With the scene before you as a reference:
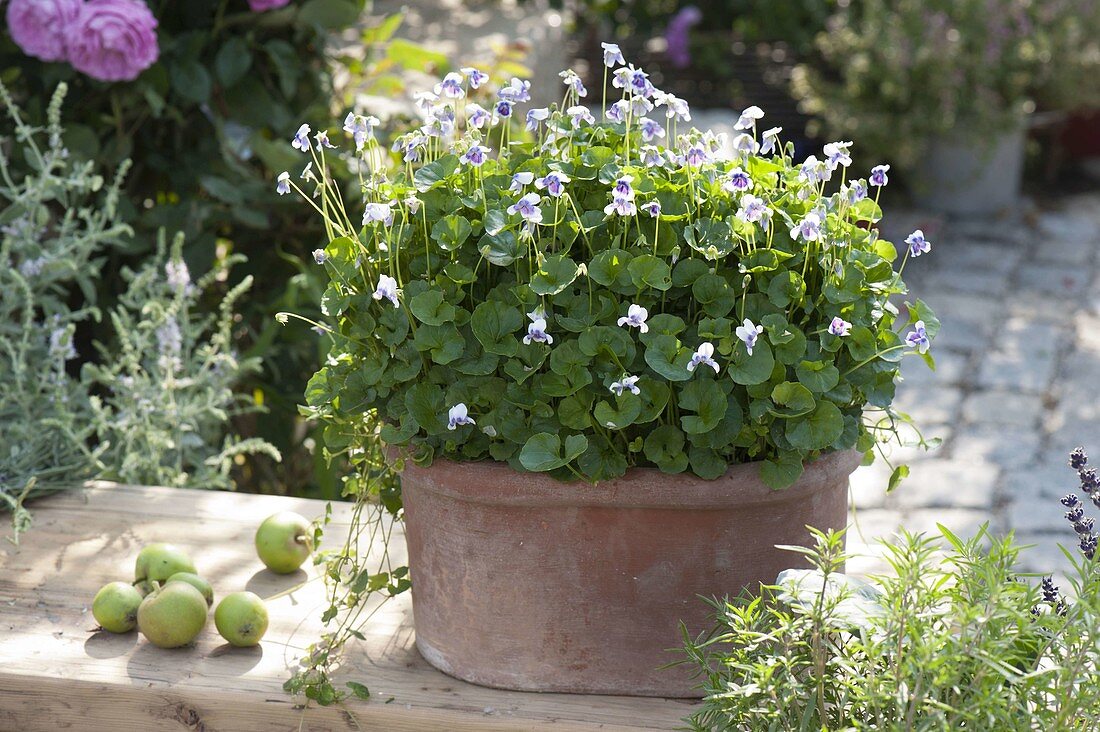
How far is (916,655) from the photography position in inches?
39.0

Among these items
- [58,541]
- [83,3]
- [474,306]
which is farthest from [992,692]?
[83,3]

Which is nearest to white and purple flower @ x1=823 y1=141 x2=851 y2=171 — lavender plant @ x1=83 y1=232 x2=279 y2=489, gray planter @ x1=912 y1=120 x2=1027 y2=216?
lavender plant @ x1=83 y1=232 x2=279 y2=489

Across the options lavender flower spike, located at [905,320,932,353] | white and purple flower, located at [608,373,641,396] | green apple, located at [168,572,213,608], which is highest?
lavender flower spike, located at [905,320,932,353]

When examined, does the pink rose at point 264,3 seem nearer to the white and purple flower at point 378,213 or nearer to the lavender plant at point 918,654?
the white and purple flower at point 378,213

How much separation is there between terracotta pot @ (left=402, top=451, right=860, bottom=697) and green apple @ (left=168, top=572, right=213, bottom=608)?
0.32 m

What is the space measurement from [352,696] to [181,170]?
151 cm

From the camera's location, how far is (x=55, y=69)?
7.50 feet

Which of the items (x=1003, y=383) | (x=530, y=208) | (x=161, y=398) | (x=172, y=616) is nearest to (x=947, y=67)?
(x=1003, y=383)

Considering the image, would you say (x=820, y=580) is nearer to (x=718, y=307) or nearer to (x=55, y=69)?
(x=718, y=307)

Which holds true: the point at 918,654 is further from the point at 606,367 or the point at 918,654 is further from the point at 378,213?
the point at 378,213

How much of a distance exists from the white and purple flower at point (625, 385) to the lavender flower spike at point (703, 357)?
0.05 metres

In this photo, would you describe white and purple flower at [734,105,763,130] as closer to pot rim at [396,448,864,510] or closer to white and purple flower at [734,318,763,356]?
white and purple flower at [734,318,763,356]

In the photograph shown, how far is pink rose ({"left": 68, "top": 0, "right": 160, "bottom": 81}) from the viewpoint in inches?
83.8

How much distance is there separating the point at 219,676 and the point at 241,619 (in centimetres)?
7
